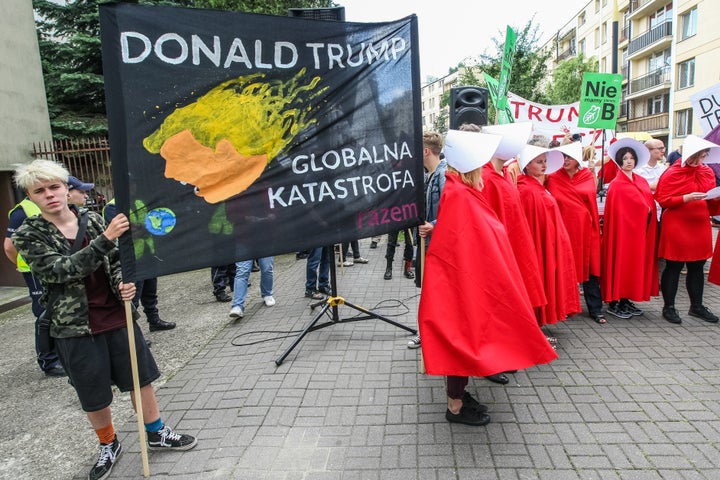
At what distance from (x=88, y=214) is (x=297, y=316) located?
3310 mm

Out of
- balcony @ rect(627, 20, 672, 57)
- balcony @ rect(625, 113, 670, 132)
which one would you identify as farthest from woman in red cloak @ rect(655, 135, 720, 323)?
balcony @ rect(627, 20, 672, 57)

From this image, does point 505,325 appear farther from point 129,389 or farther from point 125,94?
point 125,94

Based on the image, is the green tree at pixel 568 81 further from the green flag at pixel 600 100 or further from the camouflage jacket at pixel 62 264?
the camouflage jacket at pixel 62 264

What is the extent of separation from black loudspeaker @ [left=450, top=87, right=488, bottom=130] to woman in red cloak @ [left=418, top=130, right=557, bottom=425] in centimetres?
340

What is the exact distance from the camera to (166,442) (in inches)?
121

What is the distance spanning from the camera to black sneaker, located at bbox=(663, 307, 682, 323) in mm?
5002

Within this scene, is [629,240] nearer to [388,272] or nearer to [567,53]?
[388,272]

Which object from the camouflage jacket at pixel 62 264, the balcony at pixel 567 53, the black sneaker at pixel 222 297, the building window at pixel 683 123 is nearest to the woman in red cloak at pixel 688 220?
the camouflage jacket at pixel 62 264

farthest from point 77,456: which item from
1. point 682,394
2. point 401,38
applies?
point 682,394

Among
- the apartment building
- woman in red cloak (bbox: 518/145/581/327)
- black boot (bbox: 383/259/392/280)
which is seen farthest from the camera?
the apartment building

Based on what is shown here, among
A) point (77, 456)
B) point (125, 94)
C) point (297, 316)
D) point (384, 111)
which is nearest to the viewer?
point (125, 94)

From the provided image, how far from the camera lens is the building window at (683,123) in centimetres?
2717

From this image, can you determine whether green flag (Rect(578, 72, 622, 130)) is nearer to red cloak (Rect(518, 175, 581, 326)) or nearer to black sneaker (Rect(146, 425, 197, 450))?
red cloak (Rect(518, 175, 581, 326))

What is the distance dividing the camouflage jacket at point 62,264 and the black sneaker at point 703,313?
5787 millimetres
